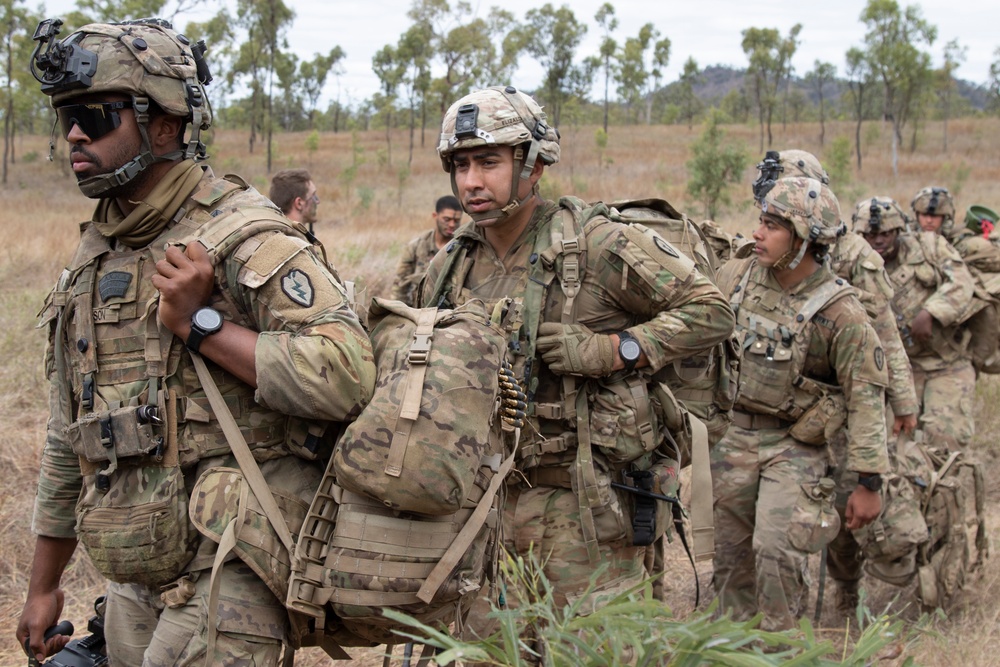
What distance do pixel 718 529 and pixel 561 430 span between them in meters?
2.19

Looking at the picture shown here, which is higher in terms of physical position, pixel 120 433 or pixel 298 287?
pixel 298 287

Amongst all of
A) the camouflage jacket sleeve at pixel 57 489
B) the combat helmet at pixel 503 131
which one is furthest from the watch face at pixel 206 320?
the combat helmet at pixel 503 131

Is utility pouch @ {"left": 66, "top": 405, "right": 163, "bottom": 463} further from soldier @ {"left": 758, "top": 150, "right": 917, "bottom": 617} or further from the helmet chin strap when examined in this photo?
soldier @ {"left": 758, "top": 150, "right": 917, "bottom": 617}

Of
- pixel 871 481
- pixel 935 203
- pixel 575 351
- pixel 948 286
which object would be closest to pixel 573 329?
pixel 575 351

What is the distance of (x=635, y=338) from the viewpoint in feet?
11.8

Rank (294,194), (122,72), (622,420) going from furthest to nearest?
1. (294,194)
2. (622,420)
3. (122,72)

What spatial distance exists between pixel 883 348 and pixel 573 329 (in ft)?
8.37

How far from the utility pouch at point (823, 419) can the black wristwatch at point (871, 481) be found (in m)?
0.27

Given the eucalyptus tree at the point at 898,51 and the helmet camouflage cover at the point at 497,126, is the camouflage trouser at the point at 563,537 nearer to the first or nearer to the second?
the helmet camouflage cover at the point at 497,126

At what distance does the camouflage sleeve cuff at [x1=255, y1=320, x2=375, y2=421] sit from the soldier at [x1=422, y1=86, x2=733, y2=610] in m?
1.24

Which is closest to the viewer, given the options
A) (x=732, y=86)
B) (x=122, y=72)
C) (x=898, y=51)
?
(x=122, y=72)

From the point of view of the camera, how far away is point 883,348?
17.4 feet

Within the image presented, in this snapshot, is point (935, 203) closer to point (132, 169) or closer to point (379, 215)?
point (132, 169)

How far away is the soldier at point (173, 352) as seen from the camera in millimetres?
2412
